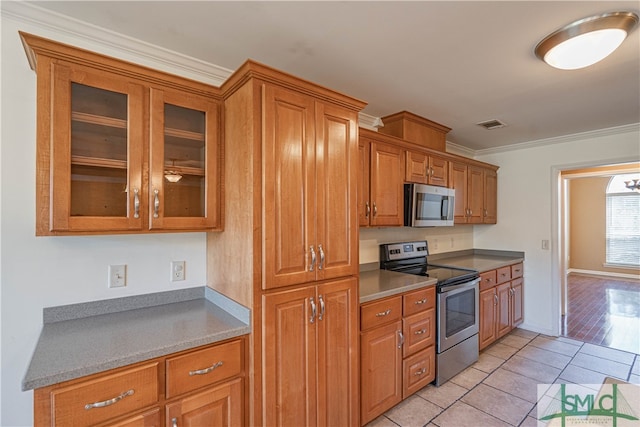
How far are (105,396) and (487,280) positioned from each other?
3.33 meters

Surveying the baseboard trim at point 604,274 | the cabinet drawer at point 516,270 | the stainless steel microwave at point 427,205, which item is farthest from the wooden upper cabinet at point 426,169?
the baseboard trim at point 604,274

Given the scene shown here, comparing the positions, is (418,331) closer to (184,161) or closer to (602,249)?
(184,161)

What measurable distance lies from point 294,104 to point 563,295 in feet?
16.3

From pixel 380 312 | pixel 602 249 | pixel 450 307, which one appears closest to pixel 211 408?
pixel 380 312

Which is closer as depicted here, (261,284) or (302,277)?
(261,284)

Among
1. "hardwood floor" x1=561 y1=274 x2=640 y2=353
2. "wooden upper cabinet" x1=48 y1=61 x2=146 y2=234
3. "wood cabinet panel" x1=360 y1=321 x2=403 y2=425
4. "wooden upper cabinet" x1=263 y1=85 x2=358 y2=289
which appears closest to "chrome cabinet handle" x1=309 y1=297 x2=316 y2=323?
"wooden upper cabinet" x1=263 y1=85 x2=358 y2=289

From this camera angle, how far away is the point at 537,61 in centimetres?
196

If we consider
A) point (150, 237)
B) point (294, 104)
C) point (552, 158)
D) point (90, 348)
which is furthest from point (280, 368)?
point (552, 158)

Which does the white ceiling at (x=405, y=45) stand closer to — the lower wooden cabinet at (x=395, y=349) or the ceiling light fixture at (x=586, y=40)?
the ceiling light fixture at (x=586, y=40)

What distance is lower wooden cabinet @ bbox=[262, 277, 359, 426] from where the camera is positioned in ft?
5.21

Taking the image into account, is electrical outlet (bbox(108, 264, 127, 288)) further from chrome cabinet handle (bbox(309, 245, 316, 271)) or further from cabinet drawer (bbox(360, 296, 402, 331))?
cabinet drawer (bbox(360, 296, 402, 331))

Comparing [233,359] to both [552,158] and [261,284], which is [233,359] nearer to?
[261,284]

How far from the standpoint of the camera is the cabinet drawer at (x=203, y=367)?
1.36 meters

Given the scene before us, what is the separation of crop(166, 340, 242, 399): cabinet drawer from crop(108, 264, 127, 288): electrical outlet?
2.15 feet
